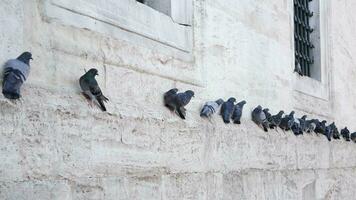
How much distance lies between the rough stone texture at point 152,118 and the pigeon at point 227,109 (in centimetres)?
7

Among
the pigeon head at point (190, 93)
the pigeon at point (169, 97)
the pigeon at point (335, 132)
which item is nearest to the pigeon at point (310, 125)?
the pigeon at point (335, 132)

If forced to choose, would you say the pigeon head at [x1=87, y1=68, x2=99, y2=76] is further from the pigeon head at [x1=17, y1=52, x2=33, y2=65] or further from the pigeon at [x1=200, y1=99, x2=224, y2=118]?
the pigeon at [x1=200, y1=99, x2=224, y2=118]

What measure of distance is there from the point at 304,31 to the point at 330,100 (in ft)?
2.67

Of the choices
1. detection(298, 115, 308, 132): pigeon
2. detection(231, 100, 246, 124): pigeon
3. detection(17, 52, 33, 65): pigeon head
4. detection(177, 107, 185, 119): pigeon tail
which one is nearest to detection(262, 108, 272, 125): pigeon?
detection(231, 100, 246, 124): pigeon

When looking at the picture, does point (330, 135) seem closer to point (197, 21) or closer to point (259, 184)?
point (259, 184)

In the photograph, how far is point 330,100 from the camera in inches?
232

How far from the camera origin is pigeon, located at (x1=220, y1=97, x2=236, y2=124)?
353 centimetres

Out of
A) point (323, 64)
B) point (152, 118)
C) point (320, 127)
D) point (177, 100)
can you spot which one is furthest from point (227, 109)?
point (323, 64)

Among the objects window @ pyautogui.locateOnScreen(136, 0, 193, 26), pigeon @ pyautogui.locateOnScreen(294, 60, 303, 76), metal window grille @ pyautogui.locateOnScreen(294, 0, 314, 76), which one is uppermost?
metal window grille @ pyautogui.locateOnScreen(294, 0, 314, 76)

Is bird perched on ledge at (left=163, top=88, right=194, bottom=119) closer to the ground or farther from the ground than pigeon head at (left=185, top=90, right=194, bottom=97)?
closer to the ground

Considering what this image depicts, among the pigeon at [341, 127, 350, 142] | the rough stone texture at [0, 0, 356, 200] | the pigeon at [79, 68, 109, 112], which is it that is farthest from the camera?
the pigeon at [341, 127, 350, 142]

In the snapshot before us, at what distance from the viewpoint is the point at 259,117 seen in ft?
13.0

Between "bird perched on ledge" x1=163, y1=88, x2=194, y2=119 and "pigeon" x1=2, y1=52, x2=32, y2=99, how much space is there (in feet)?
3.60

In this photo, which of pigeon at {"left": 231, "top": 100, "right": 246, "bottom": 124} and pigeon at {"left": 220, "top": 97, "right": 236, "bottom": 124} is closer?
pigeon at {"left": 220, "top": 97, "right": 236, "bottom": 124}
